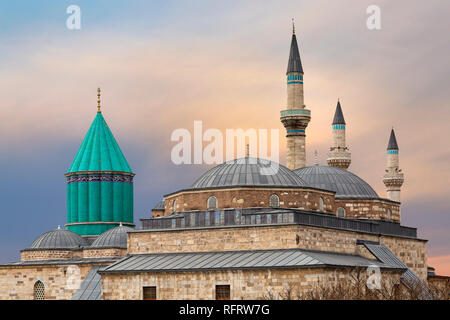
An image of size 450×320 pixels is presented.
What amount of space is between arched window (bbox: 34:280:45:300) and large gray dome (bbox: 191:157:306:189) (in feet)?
42.2

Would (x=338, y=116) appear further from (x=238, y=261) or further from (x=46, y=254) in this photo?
(x=238, y=261)

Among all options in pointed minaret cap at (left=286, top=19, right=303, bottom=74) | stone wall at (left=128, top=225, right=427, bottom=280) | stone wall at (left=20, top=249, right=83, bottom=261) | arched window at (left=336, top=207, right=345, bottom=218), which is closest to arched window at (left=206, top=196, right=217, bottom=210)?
stone wall at (left=128, top=225, right=427, bottom=280)

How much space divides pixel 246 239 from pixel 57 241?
59.5 ft

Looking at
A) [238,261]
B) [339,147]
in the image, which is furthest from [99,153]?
[238,261]

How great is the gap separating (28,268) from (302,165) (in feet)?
56.0

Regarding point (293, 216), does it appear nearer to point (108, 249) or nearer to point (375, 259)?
point (375, 259)

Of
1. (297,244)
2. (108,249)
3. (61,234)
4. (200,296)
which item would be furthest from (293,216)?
(61,234)

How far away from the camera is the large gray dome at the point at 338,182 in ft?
151

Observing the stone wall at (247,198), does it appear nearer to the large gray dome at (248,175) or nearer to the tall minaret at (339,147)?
the large gray dome at (248,175)

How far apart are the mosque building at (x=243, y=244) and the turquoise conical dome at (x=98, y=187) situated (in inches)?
136

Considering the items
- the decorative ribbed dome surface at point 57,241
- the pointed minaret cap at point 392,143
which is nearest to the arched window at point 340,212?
the decorative ribbed dome surface at point 57,241

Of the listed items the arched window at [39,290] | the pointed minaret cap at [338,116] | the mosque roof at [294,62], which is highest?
the mosque roof at [294,62]

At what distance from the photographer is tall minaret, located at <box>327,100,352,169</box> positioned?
188 ft
